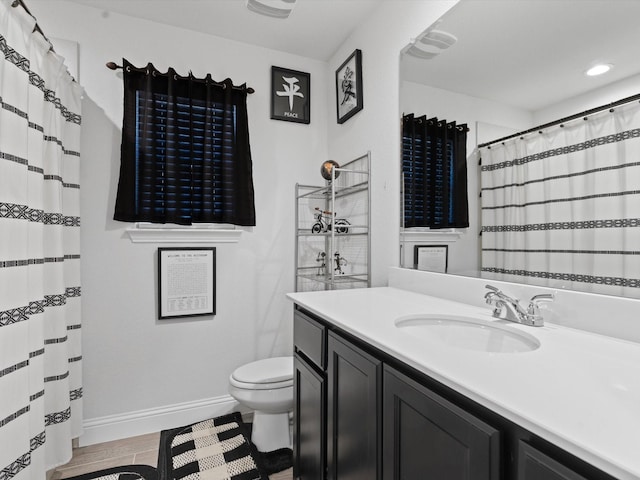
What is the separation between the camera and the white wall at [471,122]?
4.03ft

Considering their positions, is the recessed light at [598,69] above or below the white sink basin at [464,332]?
above

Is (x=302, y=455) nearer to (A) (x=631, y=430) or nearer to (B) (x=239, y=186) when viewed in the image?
(A) (x=631, y=430)

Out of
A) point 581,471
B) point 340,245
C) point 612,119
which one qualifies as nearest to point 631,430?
point 581,471

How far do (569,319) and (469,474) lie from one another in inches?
24.4

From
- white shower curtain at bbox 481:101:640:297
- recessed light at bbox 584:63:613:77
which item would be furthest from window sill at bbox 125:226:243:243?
recessed light at bbox 584:63:613:77

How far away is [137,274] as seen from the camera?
209cm

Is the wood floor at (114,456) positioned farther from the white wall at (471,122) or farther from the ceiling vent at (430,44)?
the ceiling vent at (430,44)

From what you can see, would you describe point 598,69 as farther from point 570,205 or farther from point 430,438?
point 430,438

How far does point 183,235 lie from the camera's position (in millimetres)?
2156

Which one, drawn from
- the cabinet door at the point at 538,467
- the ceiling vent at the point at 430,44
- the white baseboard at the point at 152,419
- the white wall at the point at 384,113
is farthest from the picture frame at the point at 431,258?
the white baseboard at the point at 152,419

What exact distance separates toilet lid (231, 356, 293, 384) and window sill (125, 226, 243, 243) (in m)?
0.84

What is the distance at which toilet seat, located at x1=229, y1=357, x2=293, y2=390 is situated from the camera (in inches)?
71.1

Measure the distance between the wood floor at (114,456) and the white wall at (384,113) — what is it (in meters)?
1.34

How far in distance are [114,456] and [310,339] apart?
142 centimetres
